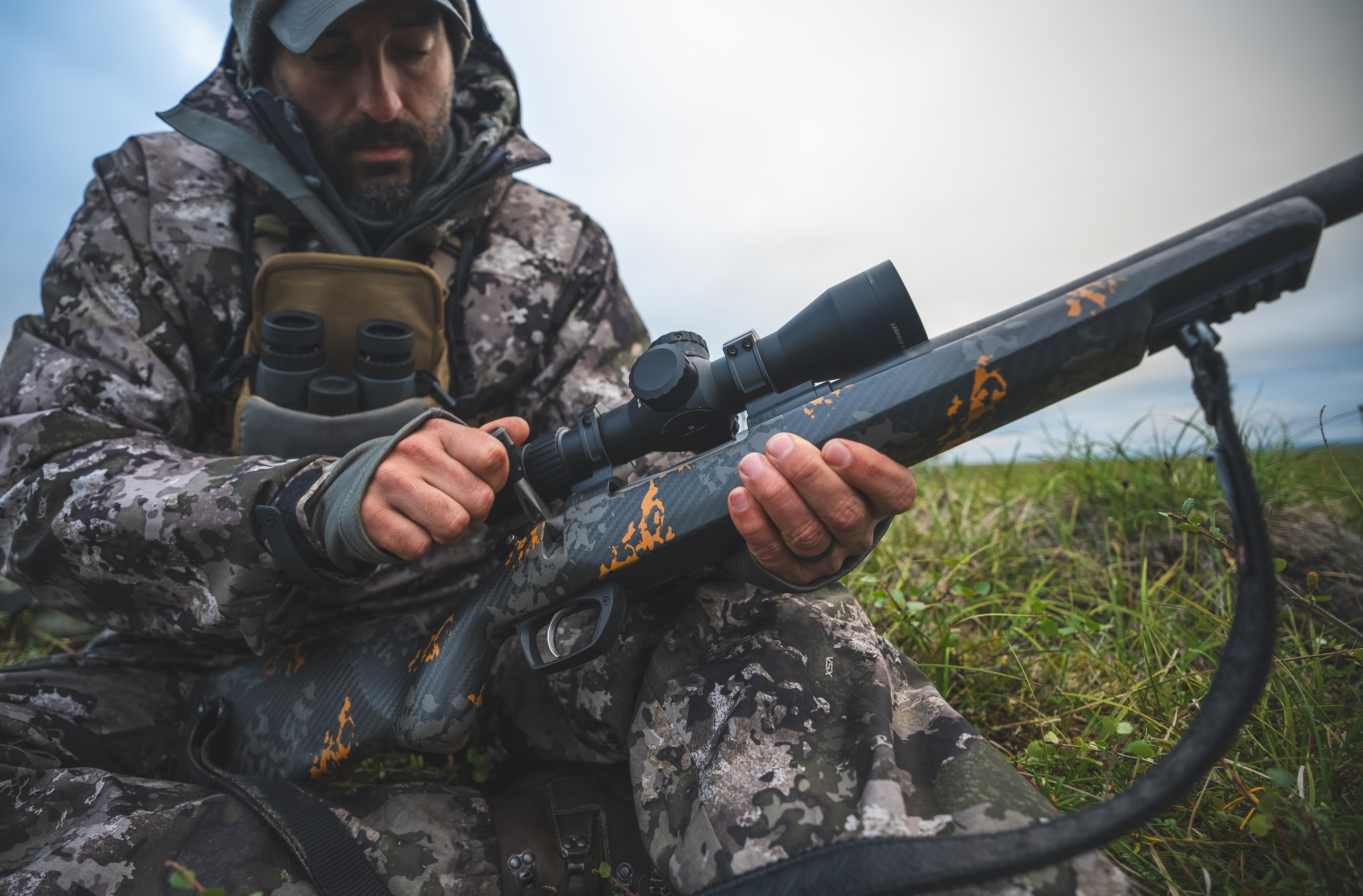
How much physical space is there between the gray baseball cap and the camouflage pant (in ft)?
7.68

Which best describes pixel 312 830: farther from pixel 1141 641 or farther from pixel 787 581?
pixel 1141 641

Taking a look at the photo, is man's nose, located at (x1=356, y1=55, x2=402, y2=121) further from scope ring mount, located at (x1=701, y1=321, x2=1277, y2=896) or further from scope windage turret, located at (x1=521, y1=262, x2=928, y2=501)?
scope ring mount, located at (x1=701, y1=321, x2=1277, y2=896)

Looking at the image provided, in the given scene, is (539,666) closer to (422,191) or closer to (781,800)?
(781,800)

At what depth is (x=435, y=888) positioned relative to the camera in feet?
5.75

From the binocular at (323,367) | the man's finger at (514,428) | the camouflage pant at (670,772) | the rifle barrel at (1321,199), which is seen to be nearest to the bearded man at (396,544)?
the camouflage pant at (670,772)

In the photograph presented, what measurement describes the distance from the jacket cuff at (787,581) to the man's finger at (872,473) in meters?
0.14

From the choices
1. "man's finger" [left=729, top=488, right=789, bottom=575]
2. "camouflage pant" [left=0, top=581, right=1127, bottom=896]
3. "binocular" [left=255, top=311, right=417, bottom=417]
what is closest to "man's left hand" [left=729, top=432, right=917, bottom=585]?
"man's finger" [left=729, top=488, right=789, bottom=575]

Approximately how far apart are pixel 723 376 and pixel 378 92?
6.43ft

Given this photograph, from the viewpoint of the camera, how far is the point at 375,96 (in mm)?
2682

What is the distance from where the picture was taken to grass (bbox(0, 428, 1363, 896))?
1.60 metres

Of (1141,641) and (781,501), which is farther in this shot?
(1141,641)

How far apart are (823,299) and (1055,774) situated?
151cm

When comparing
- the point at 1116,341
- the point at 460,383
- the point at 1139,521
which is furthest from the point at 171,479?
the point at 1139,521

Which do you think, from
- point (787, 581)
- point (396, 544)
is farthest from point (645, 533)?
point (396, 544)
